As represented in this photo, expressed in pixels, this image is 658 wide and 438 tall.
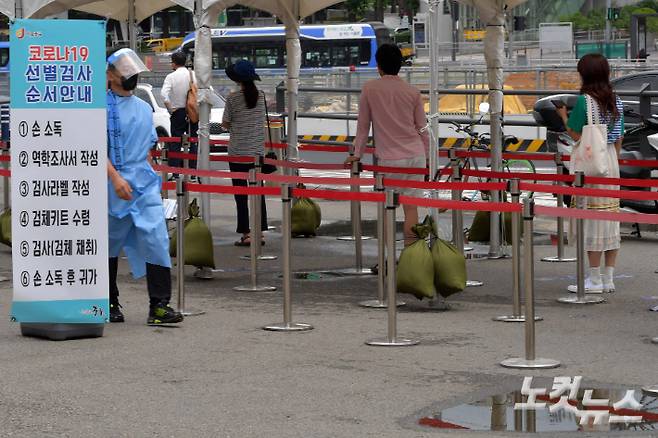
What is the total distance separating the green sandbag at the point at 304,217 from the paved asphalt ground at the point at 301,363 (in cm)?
310

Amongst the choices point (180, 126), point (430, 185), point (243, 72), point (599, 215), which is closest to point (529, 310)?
point (599, 215)

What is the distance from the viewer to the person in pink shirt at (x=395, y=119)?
40.6 feet

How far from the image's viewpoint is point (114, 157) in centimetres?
995

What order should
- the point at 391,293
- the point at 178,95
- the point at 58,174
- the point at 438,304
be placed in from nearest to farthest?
the point at 391,293
the point at 58,174
the point at 438,304
the point at 178,95

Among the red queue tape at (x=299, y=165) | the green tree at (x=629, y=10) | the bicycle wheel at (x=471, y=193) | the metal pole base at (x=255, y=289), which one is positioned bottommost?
the metal pole base at (x=255, y=289)

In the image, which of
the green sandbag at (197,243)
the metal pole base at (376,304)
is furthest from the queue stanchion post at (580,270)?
the green sandbag at (197,243)

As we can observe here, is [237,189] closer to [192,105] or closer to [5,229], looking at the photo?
[5,229]

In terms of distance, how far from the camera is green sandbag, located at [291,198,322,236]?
52.1 ft

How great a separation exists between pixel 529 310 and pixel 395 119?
155 inches

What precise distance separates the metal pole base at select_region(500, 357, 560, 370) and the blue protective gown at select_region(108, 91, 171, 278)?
2.61 m

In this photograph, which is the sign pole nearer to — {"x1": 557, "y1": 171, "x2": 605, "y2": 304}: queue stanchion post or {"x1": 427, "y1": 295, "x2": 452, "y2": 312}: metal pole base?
{"x1": 427, "y1": 295, "x2": 452, "y2": 312}: metal pole base

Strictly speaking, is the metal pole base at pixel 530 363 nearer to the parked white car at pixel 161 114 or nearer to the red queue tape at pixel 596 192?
the red queue tape at pixel 596 192

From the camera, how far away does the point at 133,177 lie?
995 cm

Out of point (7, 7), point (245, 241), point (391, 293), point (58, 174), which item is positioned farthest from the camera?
point (245, 241)
